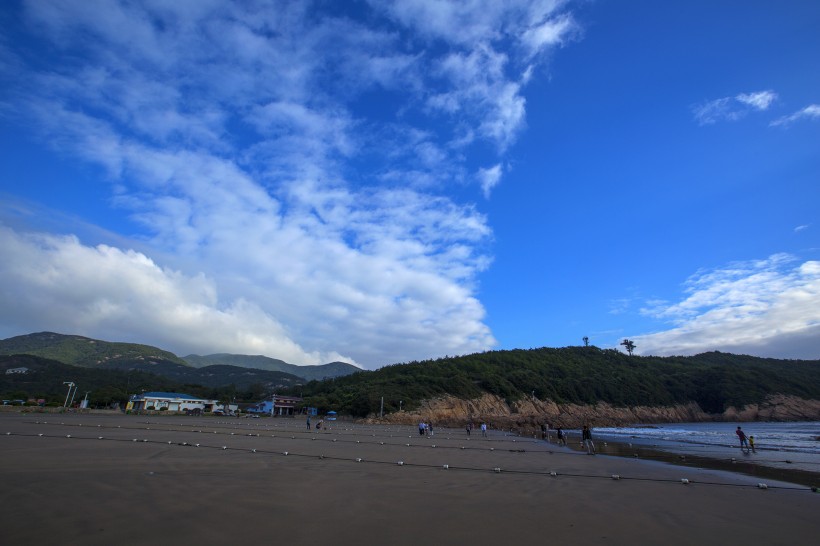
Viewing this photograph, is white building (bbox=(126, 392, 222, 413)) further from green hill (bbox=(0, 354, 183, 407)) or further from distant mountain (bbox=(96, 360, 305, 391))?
distant mountain (bbox=(96, 360, 305, 391))

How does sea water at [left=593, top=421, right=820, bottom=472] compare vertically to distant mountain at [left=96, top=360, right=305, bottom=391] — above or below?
below

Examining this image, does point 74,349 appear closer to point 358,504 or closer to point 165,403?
point 165,403

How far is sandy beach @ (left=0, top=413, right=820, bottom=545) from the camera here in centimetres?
611

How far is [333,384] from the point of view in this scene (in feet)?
400

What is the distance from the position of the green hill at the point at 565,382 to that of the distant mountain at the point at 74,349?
113922mm

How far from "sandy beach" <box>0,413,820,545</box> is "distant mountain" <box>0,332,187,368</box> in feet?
664

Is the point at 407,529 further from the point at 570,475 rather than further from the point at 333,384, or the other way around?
the point at 333,384

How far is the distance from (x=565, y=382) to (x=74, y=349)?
679 ft

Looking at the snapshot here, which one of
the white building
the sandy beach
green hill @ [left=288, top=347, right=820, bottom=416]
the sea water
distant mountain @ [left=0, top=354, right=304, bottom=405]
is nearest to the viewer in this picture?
the sandy beach

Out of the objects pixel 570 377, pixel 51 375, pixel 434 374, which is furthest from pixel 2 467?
pixel 51 375

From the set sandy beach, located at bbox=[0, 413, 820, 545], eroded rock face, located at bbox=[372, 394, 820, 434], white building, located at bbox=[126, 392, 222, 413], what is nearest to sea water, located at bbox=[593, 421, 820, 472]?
sandy beach, located at bbox=[0, 413, 820, 545]

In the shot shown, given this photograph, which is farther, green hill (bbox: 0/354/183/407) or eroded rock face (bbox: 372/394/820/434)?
green hill (bbox: 0/354/183/407)

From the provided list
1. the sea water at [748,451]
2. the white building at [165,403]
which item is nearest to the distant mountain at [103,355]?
the white building at [165,403]

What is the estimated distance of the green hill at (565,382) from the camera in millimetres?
87625
